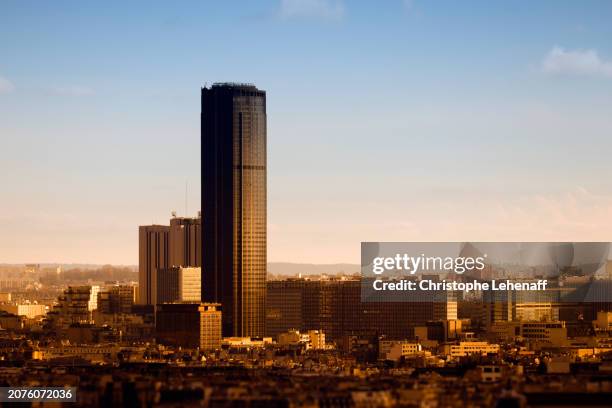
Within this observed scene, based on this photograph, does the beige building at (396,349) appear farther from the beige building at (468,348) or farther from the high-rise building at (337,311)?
the high-rise building at (337,311)

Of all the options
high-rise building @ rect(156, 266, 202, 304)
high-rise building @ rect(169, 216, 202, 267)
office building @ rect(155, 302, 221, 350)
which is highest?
high-rise building @ rect(169, 216, 202, 267)

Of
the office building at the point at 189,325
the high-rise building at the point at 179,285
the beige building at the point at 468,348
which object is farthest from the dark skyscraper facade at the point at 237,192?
the beige building at the point at 468,348

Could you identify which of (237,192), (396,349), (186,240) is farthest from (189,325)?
(186,240)

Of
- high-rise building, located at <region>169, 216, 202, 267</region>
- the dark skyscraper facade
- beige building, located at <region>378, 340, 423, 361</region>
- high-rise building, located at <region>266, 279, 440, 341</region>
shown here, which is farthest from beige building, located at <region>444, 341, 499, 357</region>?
high-rise building, located at <region>169, 216, 202, 267</region>

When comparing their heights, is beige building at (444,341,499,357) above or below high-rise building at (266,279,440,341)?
below

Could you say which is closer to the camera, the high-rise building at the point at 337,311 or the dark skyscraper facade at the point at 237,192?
the high-rise building at the point at 337,311

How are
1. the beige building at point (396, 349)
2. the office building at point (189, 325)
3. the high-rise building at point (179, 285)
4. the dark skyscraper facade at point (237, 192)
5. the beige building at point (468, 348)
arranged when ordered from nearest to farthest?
the beige building at point (396, 349), the beige building at point (468, 348), the office building at point (189, 325), the dark skyscraper facade at point (237, 192), the high-rise building at point (179, 285)

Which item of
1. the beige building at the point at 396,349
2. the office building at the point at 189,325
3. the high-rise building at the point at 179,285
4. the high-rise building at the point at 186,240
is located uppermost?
the high-rise building at the point at 186,240

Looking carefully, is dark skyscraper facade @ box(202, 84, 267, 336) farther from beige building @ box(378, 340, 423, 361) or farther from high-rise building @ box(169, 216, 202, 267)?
beige building @ box(378, 340, 423, 361)
